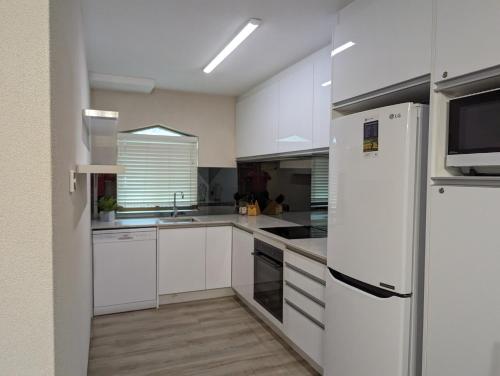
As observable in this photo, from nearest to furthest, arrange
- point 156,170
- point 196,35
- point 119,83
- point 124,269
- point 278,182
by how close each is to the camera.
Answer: point 196,35 < point 124,269 < point 119,83 < point 278,182 < point 156,170

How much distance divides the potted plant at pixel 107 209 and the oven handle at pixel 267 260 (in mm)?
1710

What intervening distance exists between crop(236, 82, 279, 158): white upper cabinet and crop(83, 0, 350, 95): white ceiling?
247 mm

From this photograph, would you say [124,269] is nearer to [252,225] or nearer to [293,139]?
[252,225]

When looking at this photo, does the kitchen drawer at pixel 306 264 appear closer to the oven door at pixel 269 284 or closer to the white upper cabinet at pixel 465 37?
the oven door at pixel 269 284

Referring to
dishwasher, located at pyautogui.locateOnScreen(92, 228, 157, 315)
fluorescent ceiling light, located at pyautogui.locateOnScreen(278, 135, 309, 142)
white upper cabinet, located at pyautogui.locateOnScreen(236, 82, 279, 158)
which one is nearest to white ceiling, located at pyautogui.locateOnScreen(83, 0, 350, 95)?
white upper cabinet, located at pyautogui.locateOnScreen(236, 82, 279, 158)

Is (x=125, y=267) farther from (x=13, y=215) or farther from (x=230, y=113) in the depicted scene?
(x=13, y=215)

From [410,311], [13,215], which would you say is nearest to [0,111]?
[13,215]

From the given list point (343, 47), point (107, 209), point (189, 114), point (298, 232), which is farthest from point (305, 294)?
point (189, 114)

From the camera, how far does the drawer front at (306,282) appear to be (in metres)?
2.23

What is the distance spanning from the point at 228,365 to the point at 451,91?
2.31 meters

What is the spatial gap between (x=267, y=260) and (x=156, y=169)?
2118 mm

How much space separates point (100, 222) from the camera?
3.69 m

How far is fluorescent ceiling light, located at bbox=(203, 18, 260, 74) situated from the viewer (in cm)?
231

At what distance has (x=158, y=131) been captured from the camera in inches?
172
